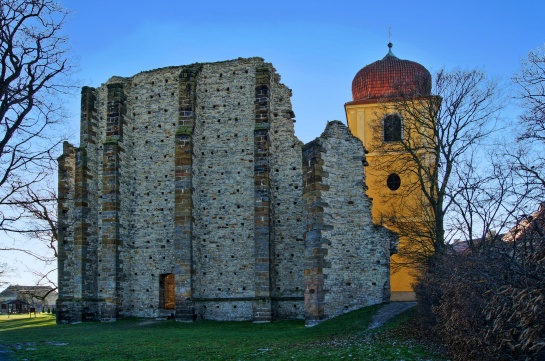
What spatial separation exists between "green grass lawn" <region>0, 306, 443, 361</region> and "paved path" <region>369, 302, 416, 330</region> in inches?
9.8

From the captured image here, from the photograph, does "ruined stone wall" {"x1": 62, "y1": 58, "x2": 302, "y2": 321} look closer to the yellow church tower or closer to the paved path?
the paved path

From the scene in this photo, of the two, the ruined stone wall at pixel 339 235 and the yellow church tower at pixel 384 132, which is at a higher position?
the yellow church tower at pixel 384 132

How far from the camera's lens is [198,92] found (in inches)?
922

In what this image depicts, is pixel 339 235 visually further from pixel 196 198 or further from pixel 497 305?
pixel 497 305

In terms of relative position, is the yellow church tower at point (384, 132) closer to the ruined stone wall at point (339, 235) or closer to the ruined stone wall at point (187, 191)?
the ruined stone wall at point (187, 191)

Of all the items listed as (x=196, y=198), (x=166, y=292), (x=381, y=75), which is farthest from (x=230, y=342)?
(x=381, y=75)

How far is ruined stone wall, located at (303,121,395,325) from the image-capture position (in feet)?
60.6

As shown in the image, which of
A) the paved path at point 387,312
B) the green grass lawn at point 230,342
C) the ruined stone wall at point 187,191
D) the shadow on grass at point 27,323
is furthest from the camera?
the shadow on grass at point 27,323

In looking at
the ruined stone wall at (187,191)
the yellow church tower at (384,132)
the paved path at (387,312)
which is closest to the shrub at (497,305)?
the paved path at (387,312)

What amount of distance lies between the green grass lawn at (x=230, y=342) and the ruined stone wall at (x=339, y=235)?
2.56 ft

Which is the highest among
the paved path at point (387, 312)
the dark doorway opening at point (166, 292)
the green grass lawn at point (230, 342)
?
the dark doorway opening at point (166, 292)

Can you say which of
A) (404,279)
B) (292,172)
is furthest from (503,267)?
(404,279)

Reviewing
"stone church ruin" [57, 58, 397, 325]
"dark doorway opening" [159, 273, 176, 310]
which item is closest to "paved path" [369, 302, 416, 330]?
"stone church ruin" [57, 58, 397, 325]

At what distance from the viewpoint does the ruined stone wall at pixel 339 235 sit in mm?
18484
